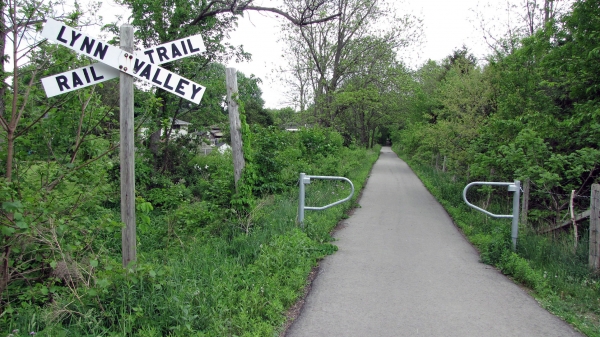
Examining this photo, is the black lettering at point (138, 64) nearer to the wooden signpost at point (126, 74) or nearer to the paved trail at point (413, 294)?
the wooden signpost at point (126, 74)

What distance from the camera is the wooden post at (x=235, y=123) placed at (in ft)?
20.9

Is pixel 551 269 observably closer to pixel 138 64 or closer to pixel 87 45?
pixel 138 64

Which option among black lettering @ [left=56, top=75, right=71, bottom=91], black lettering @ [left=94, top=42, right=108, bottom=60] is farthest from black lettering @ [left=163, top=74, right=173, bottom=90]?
black lettering @ [left=56, top=75, right=71, bottom=91]

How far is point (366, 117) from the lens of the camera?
48125mm

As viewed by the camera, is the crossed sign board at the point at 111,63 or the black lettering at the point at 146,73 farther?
the black lettering at the point at 146,73

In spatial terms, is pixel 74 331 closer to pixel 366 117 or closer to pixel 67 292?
pixel 67 292

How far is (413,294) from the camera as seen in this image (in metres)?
5.18

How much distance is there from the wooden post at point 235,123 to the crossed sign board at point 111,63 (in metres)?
2.50

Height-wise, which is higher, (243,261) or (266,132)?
(266,132)

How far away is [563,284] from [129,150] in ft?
17.3

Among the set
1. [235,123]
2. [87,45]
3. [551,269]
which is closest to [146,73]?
[87,45]

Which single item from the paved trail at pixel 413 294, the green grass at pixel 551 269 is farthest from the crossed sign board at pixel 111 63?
the green grass at pixel 551 269

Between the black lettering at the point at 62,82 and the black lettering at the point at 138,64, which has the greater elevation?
the black lettering at the point at 138,64

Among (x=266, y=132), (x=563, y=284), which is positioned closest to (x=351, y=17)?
(x=266, y=132)
